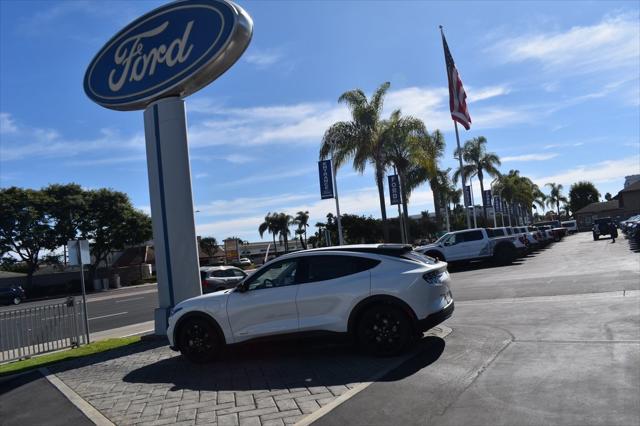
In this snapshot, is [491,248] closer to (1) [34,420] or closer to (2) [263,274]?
(2) [263,274]

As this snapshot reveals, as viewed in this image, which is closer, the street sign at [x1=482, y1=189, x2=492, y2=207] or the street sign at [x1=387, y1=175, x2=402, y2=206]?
the street sign at [x1=387, y1=175, x2=402, y2=206]

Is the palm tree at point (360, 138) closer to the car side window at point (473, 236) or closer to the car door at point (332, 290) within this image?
the car side window at point (473, 236)

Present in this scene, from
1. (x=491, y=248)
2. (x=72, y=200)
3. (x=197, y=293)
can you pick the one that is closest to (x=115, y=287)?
(x=72, y=200)

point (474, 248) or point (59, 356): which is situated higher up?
point (474, 248)

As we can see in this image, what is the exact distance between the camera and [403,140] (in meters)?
29.8

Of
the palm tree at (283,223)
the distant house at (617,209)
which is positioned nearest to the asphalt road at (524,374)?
the distant house at (617,209)

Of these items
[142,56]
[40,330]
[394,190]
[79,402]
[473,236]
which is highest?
[142,56]

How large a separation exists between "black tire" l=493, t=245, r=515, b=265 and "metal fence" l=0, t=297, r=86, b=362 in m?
16.9

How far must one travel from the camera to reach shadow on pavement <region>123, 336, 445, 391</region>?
251 inches

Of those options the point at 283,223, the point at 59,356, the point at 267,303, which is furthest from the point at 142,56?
the point at 283,223

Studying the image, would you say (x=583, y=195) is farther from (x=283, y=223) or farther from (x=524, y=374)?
(x=524, y=374)

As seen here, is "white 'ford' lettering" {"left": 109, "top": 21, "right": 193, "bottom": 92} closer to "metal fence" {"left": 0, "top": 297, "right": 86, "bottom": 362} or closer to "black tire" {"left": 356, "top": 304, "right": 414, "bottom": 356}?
"metal fence" {"left": 0, "top": 297, "right": 86, "bottom": 362}

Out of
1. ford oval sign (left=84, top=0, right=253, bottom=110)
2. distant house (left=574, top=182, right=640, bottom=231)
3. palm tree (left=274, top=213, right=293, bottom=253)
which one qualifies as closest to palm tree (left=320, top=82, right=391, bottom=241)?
ford oval sign (left=84, top=0, right=253, bottom=110)

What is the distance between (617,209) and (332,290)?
316ft
